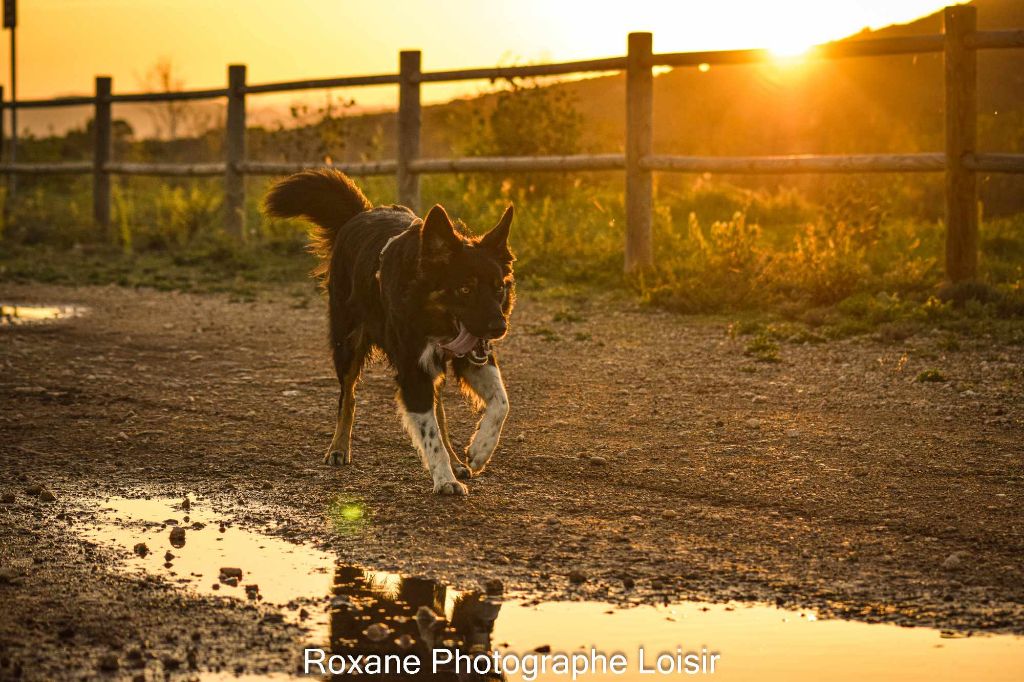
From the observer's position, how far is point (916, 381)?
8.44 m

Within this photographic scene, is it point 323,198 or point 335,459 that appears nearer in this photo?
point 335,459

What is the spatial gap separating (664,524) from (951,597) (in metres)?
1.28

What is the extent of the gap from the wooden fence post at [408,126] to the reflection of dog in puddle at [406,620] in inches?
434

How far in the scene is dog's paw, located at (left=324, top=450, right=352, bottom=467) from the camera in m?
6.66

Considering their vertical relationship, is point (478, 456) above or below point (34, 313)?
below

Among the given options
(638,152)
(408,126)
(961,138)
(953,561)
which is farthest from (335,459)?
(408,126)

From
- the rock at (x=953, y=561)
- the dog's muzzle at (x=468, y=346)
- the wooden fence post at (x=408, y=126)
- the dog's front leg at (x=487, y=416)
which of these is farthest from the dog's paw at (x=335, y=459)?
the wooden fence post at (x=408, y=126)

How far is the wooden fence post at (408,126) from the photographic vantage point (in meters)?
15.5

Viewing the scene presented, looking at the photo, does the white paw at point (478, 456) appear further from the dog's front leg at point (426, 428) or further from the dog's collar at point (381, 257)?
the dog's collar at point (381, 257)

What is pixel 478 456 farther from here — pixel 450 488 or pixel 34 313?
pixel 34 313

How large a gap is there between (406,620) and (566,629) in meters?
0.50

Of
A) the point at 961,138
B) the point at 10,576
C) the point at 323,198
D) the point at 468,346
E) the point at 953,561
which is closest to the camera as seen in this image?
the point at 10,576

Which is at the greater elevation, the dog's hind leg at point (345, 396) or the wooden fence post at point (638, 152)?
the wooden fence post at point (638, 152)

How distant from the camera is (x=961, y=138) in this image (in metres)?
11.0
